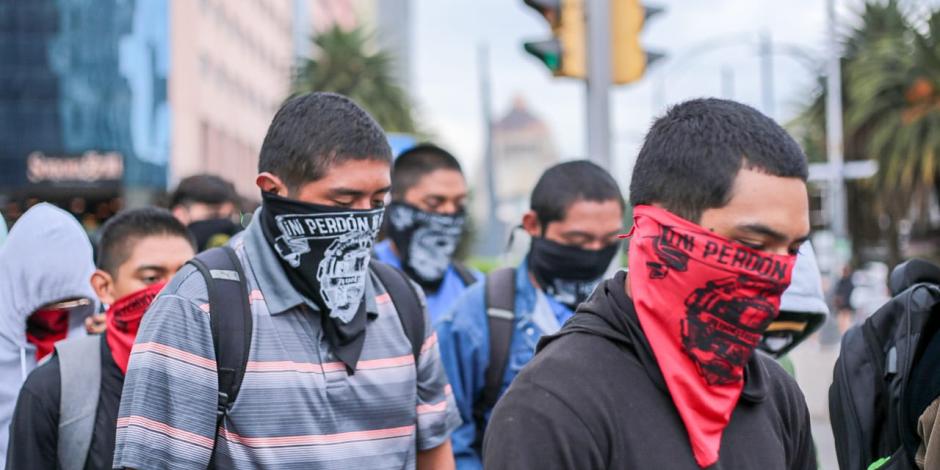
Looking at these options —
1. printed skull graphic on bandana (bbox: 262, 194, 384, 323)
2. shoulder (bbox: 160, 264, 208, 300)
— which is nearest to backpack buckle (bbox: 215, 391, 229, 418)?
shoulder (bbox: 160, 264, 208, 300)

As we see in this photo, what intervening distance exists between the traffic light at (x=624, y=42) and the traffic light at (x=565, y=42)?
0.64 feet

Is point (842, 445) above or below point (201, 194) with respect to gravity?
below

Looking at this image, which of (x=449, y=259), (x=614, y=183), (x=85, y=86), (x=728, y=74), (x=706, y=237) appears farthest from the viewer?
(x=85, y=86)

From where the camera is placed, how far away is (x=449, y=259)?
528cm

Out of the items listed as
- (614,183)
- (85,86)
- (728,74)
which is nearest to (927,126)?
(728,74)

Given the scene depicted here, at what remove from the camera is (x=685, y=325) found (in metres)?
2.03

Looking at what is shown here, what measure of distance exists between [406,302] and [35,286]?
1.60 metres

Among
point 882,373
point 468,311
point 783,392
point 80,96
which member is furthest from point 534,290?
point 80,96

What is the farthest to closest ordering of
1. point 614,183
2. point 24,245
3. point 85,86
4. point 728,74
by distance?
point 85,86, point 728,74, point 614,183, point 24,245

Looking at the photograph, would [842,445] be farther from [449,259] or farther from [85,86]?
[85,86]

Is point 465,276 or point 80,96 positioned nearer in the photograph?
point 465,276

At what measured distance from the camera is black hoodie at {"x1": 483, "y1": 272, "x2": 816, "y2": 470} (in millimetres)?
1899

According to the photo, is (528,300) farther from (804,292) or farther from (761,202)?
(761,202)

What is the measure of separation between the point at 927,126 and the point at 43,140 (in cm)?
3658
